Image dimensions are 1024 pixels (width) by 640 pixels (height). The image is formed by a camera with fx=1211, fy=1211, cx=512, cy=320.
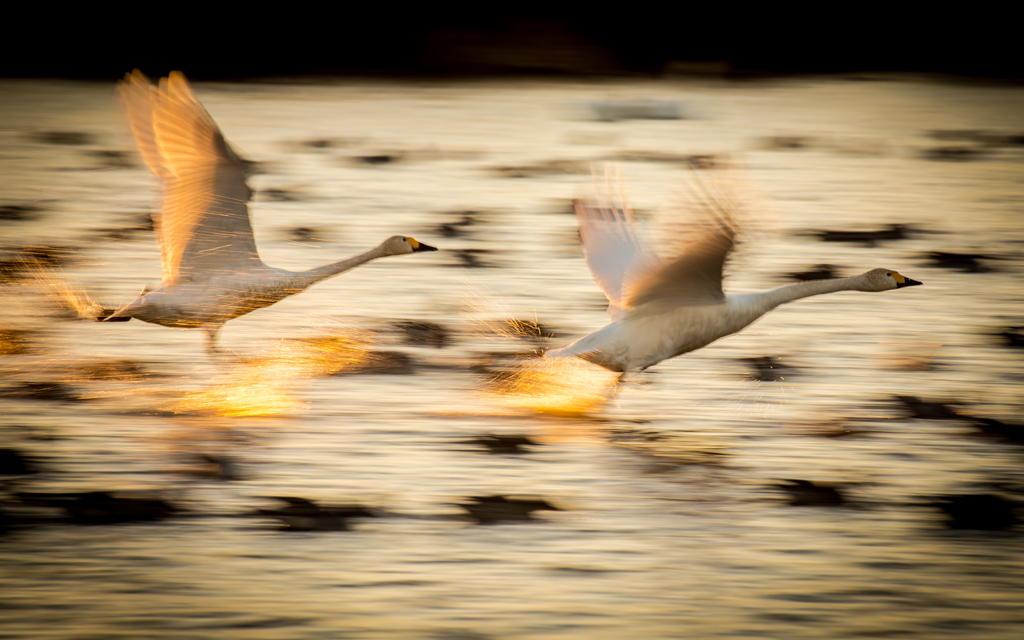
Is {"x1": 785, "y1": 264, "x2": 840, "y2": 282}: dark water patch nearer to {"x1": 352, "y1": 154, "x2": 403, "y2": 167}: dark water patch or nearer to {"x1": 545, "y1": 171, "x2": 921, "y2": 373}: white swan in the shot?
{"x1": 545, "y1": 171, "x2": 921, "y2": 373}: white swan

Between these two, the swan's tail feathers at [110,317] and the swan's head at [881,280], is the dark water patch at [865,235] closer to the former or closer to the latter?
the swan's head at [881,280]

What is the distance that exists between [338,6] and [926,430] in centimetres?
1606

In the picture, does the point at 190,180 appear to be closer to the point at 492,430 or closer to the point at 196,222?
the point at 196,222

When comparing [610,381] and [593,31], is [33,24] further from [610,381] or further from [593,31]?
[610,381]

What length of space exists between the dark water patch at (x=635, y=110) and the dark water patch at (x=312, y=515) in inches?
418

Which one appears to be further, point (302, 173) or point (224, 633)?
point (302, 173)

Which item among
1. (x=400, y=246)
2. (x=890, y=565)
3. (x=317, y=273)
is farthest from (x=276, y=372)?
(x=890, y=565)

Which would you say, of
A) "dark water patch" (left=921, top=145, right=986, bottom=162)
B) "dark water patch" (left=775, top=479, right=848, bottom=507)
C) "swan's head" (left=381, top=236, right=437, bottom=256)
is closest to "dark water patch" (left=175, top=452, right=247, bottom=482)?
"swan's head" (left=381, top=236, right=437, bottom=256)

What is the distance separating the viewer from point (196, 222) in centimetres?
655

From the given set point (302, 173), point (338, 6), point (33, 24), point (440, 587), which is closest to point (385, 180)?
point (302, 173)

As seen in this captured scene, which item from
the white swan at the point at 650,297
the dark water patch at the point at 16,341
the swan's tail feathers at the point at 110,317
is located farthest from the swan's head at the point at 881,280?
the dark water patch at the point at 16,341

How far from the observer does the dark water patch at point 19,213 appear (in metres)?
10.1

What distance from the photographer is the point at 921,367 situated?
7.21 meters

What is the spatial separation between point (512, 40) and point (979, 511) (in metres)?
15.5
